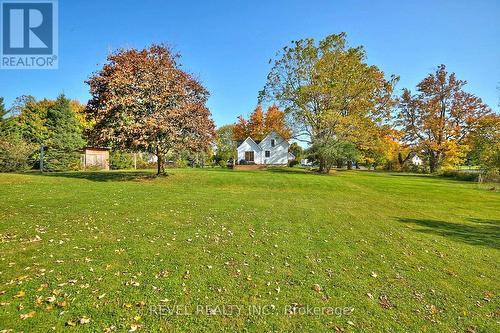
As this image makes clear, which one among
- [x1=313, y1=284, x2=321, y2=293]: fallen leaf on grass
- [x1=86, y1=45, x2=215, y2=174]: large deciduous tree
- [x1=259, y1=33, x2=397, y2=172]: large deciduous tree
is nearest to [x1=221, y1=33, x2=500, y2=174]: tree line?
[x1=259, y1=33, x2=397, y2=172]: large deciduous tree

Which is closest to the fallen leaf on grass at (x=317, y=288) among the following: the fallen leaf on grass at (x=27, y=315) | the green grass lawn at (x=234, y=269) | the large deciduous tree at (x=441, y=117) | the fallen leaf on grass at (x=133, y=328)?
the green grass lawn at (x=234, y=269)

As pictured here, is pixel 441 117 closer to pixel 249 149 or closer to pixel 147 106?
pixel 249 149

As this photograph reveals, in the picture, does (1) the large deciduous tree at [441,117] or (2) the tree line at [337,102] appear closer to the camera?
(2) the tree line at [337,102]

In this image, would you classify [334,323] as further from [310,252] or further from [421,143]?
[421,143]

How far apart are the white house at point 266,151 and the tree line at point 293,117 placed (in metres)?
4.37

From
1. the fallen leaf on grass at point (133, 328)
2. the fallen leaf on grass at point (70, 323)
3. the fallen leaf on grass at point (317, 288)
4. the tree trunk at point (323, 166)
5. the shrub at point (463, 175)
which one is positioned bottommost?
the fallen leaf on grass at point (317, 288)

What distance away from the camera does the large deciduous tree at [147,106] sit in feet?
61.8

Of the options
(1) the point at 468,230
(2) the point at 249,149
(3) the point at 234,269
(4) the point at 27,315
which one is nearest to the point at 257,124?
(2) the point at 249,149

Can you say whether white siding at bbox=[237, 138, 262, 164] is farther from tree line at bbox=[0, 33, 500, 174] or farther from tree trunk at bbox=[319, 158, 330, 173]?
tree trunk at bbox=[319, 158, 330, 173]

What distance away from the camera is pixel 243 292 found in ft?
17.1

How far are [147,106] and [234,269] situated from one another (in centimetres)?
1669

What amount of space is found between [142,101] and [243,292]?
56.6 ft

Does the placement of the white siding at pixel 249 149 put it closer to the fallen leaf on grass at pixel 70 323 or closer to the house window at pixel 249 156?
the house window at pixel 249 156

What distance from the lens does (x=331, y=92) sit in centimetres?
3347
